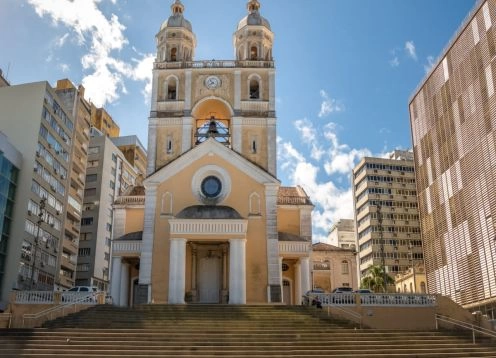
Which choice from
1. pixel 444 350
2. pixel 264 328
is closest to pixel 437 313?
pixel 444 350

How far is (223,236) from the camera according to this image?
3033cm

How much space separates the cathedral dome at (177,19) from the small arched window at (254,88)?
655 centimetres

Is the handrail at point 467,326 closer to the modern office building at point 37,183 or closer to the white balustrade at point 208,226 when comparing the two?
the white balustrade at point 208,226

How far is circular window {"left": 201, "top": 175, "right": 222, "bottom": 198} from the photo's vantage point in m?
33.3

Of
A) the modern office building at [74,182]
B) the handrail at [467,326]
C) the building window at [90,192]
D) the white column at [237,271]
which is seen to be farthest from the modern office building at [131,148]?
the handrail at [467,326]

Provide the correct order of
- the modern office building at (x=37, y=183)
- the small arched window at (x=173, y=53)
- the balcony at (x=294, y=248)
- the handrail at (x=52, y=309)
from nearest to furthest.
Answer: the handrail at (x=52, y=309)
the balcony at (x=294, y=248)
the small arched window at (x=173, y=53)
the modern office building at (x=37, y=183)

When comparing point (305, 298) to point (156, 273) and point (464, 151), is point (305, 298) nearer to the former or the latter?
point (156, 273)

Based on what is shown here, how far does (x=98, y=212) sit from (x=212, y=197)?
145 feet

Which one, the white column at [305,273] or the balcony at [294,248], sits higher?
the balcony at [294,248]

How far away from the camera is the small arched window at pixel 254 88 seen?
39.9m

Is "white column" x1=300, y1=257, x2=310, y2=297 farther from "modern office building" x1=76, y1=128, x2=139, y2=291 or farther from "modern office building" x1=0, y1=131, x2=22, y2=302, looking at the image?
"modern office building" x1=76, y1=128, x2=139, y2=291

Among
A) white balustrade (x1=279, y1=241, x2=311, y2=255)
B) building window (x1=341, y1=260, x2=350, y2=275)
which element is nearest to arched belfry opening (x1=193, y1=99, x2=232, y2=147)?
white balustrade (x1=279, y1=241, x2=311, y2=255)

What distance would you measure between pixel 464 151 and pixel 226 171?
1886 cm

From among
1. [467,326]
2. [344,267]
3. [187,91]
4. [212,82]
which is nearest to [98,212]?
[344,267]
